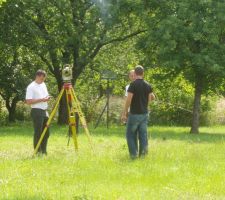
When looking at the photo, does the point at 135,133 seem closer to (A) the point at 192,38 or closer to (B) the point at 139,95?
(B) the point at 139,95

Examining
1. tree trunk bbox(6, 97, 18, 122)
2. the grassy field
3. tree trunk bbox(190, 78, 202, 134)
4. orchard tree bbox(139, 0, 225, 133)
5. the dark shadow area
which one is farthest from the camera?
tree trunk bbox(6, 97, 18, 122)

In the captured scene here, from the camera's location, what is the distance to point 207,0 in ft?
76.6

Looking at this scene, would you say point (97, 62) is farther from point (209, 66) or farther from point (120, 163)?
point (120, 163)

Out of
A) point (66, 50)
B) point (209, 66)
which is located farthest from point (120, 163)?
point (66, 50)

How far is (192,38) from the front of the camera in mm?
23438

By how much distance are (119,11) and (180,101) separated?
33.2 ft

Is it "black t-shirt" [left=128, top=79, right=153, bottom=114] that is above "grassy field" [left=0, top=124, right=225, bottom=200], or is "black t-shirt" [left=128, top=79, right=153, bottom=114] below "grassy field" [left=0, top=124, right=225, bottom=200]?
above

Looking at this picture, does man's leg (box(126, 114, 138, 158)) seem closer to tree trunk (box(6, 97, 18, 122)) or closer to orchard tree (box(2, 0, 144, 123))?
orchard tree (box(2, 0, 144, 123))

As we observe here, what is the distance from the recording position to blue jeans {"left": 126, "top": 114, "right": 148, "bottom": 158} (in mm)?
12250

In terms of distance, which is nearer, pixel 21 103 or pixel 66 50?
pixel 66 50

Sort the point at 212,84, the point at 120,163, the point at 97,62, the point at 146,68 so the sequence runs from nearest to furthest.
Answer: the point at 120,163, the point at 212,84, the point at 146,68, the point at 97,62

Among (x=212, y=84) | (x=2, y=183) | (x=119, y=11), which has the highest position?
(x=119, y=11)

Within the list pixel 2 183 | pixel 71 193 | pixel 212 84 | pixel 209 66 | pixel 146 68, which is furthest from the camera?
pixel 146 68

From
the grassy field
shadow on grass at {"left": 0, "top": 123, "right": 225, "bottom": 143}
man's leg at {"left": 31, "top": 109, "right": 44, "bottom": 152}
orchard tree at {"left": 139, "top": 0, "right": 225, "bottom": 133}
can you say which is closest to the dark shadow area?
shadow on grass at {"left": 0, "top": 123, "right": 225, "bottom": 143}
